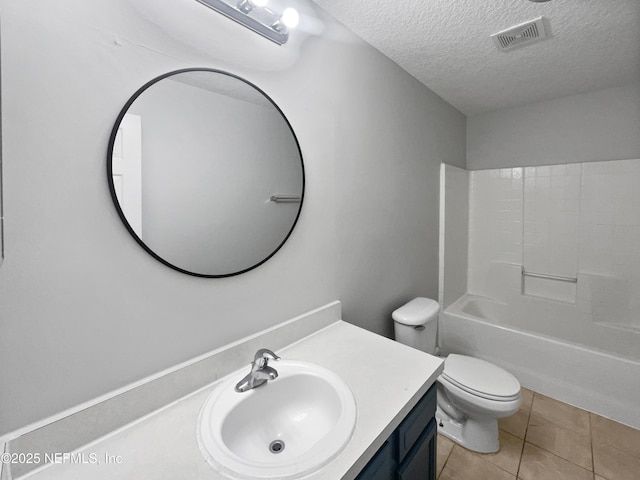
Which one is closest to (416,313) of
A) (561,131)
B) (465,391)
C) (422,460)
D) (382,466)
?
(465,391)

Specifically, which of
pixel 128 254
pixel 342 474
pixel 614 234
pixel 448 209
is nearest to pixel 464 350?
pixel 448 209

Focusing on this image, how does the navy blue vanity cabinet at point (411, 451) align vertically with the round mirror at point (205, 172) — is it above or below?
below

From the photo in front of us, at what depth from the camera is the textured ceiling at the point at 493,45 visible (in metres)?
1.36

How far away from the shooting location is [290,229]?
4.03 ft

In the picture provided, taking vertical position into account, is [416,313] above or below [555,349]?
above

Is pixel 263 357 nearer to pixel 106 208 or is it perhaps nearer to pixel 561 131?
pixel 106 208

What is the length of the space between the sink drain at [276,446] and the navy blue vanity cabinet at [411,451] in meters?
0.27

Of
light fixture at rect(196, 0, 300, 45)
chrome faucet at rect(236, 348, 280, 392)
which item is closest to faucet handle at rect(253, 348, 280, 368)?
chrome faucet at rect(236, 348, 280, 392)

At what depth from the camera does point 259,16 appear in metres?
1.05

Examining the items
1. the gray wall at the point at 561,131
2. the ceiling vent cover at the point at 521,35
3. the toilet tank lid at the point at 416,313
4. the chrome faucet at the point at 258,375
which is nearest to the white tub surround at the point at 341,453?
the chrome faucet at the point at 258,375

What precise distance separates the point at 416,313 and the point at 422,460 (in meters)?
0.82

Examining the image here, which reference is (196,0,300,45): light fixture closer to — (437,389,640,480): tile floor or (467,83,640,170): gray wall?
(437,389,640,480): tile floor

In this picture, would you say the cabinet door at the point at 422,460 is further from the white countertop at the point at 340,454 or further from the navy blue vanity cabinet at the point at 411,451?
the white countertop at the point at 340,454

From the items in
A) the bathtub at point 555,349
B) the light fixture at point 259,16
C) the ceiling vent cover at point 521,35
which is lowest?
the bathtub at point 555,349
